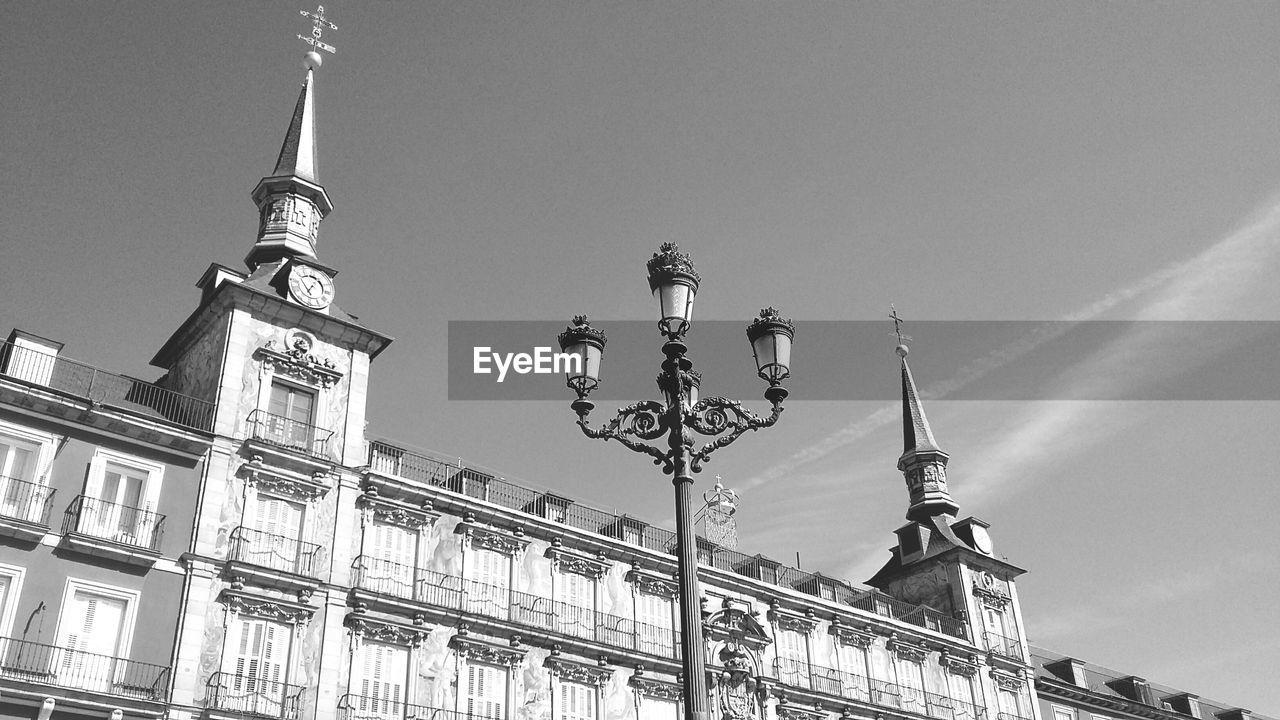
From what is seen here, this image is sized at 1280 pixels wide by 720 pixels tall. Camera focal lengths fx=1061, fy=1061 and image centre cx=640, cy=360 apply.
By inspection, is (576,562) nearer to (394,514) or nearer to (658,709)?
(658,709)

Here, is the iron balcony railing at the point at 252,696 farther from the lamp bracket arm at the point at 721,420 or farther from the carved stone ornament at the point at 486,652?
the lamp bracket arm at the point at 721,420

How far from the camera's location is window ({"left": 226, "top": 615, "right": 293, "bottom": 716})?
28.4m

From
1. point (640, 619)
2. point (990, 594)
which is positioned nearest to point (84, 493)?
point (640, 619)

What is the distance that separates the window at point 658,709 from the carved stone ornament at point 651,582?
158 inches

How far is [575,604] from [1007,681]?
83.9ft

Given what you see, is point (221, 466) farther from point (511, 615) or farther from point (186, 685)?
point (511, 615)

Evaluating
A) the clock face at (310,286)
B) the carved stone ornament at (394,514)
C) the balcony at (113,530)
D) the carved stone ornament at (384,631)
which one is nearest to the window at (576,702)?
the carved stone ornament at (384,631)

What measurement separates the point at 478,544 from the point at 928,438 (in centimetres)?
3289

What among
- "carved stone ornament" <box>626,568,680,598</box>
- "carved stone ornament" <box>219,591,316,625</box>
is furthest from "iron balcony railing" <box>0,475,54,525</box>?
"carved stone ornament" <box>626,568,680,598</box>

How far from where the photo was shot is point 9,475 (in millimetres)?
27828

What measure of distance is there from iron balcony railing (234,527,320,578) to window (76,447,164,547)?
7.50ft

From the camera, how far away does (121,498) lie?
96.8ft

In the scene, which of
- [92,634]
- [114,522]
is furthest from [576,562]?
[92,634]

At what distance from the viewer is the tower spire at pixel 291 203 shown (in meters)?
38.0
